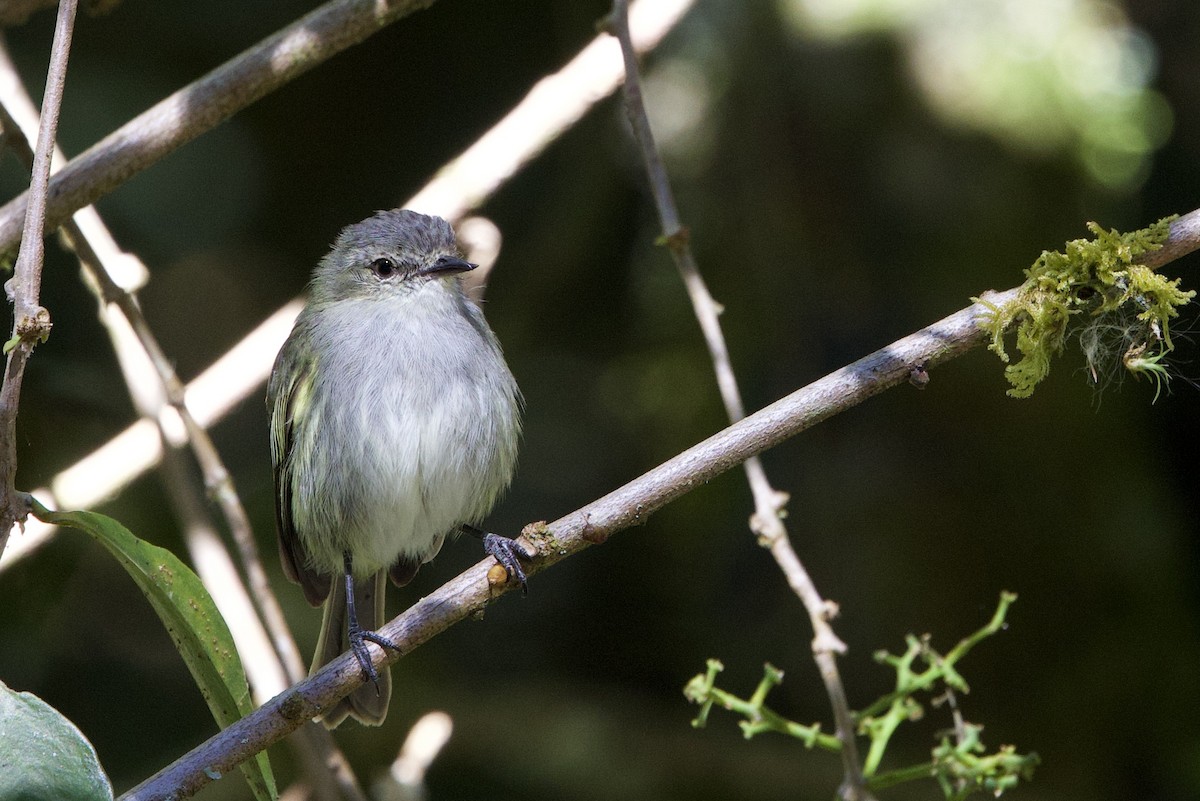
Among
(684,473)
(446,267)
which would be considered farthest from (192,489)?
(684,473)

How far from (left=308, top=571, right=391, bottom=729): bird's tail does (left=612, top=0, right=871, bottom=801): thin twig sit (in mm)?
1316

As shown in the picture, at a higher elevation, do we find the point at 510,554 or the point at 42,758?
the point at 510,554

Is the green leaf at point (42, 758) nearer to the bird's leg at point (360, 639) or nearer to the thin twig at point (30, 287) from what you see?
the thin twig at point (30, 287)

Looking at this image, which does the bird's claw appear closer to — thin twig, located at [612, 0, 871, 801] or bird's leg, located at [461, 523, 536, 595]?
bird's leg, located at [461, 523, 536, 595]

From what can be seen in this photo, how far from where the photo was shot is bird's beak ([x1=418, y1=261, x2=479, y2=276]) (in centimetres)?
387

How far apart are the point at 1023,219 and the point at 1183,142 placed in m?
0.68

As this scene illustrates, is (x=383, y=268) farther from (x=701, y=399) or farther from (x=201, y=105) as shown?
(x=701, y=399)

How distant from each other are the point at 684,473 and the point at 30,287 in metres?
1.14

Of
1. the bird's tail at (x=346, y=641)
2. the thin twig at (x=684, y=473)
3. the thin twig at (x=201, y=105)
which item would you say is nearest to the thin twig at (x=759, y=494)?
the thin twig at (x=684, y=473)

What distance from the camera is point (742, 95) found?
16.9 feet

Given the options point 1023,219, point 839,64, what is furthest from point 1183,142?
point 839,64

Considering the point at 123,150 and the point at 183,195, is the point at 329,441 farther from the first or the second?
the point at 183,195

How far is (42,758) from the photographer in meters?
1.96

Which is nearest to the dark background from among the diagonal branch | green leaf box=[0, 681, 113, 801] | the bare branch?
the bare branch
